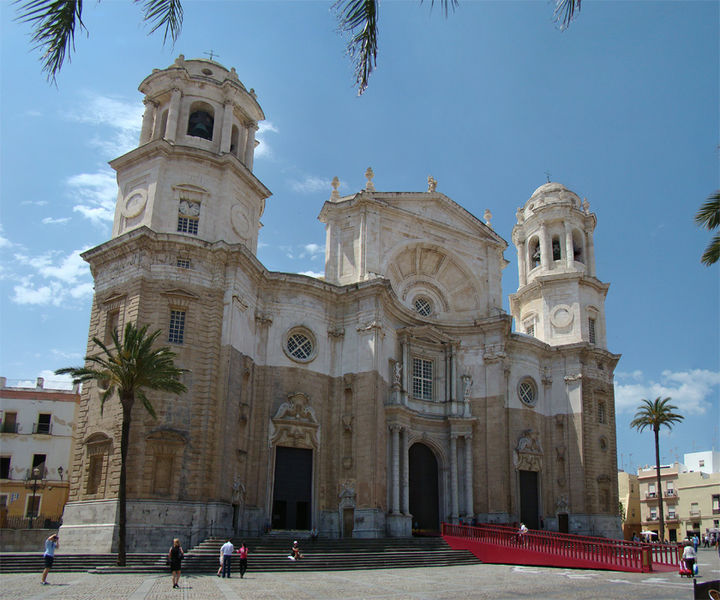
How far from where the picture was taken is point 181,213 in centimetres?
3225

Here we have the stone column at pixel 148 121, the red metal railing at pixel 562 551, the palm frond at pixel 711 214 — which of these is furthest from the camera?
the stone column at pixel 148 121

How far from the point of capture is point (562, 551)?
27.2 metres

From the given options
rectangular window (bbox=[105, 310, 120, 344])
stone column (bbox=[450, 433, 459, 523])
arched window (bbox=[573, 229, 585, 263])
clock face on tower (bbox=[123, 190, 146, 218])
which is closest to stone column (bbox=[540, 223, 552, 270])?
arched window (bbox=[573, 229, 585, 263])

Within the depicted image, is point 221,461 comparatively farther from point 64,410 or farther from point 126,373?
point 64,410

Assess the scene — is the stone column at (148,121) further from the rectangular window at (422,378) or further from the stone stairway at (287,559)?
the stone stairway at (287,559)

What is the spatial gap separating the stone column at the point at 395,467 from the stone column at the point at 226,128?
53.8ft

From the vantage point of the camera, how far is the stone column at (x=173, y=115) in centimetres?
3319

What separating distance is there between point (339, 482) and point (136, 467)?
10.1 m

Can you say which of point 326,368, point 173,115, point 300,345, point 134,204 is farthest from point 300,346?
point 173,115

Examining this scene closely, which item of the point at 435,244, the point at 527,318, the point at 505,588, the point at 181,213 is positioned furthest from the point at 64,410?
the point at 505,588

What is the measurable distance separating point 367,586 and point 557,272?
32.3m

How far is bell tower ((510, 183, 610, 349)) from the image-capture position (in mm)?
45688

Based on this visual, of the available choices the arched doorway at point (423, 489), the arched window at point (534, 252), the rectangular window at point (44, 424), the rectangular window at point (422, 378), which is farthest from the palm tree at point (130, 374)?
the arched window at point (534, 252)

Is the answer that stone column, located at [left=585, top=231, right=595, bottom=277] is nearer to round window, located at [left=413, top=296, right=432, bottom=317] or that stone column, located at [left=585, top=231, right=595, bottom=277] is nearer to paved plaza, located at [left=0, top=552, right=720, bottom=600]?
round window, located at [left=413, top=296, right=432, bottom=317]
